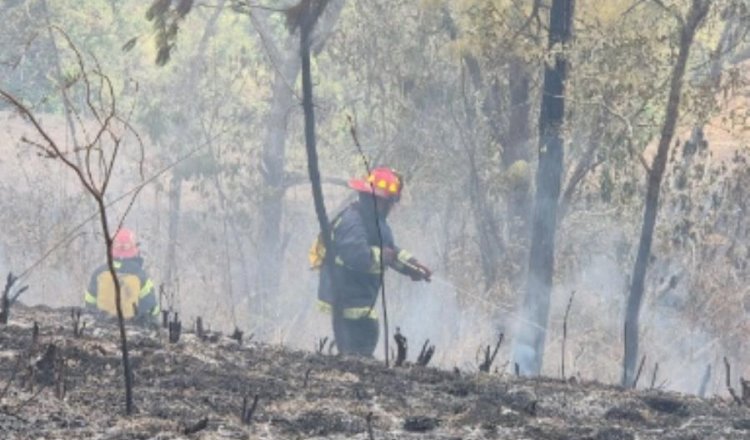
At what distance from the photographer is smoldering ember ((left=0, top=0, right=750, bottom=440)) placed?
20.1 ft

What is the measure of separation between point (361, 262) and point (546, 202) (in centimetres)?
289

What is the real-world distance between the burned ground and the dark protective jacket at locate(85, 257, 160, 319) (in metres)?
4.25

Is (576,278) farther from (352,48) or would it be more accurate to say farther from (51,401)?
(51,401)

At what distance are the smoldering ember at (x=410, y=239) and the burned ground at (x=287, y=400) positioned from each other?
0.02m

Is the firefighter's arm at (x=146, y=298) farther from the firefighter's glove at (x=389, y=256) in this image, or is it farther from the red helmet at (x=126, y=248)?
the firefighter's glove at (x=389, y=256)

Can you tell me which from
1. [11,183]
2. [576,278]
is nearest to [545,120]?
[576,278]

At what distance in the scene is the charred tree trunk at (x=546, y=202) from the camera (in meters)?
12.5

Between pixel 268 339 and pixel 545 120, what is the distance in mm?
6127

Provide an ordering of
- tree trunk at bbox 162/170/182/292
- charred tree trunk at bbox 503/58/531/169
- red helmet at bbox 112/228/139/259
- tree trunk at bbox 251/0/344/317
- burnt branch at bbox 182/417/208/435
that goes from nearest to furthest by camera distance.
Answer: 1. burnt branch at bbox 182/417/208/435
2. red helmet at bbox 112/228/139/259
3. charred tree trunk at bbox 503/58/531/169
4. tree trunk at bbox 162/170/182/292
5. tree trunk at bbox 251/0/344/317

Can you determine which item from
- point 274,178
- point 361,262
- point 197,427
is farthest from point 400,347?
point 274,178

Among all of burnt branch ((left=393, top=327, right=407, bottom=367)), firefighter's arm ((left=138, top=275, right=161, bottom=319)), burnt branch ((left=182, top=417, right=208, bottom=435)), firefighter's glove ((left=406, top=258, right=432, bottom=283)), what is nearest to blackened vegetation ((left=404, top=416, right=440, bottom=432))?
burnt branch ((left=182, top=417, right=208, bottom=435))

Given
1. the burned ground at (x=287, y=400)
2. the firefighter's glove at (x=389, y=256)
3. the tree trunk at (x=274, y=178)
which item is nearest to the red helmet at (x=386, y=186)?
the firefighter's glove at (x=389, y=256)

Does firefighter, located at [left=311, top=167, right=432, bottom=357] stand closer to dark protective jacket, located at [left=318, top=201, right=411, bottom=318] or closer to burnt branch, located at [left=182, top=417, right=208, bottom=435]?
dark protective jacket, located at [left=318, top=201, right=411, bottom=318]

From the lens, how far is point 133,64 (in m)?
30.4
